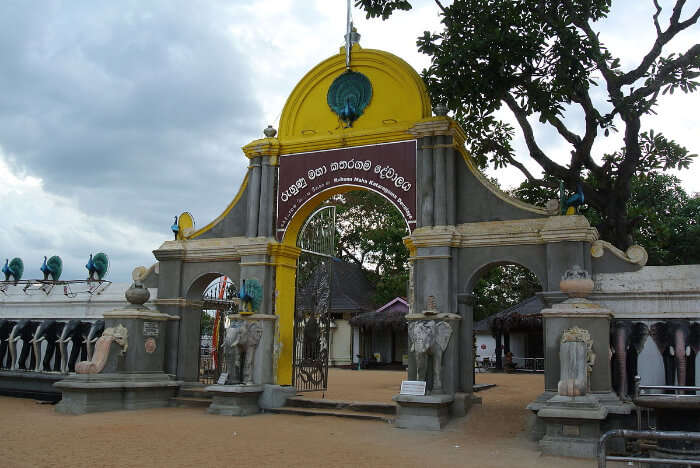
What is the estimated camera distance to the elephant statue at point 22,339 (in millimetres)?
14906

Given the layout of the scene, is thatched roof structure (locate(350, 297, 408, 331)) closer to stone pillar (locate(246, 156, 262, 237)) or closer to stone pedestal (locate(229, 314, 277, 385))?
stone pillar (locate(246, 156, 262, 237))

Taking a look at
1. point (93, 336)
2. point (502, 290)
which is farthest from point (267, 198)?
point (502, 290)

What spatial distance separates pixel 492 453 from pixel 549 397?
72.7 inches

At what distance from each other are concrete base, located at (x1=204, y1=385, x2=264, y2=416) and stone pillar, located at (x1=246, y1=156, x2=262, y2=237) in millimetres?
3152

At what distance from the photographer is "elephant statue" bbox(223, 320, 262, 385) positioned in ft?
40.0

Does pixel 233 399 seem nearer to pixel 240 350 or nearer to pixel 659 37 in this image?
pixel 240 350

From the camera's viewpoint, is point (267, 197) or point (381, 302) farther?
point (381, 302)

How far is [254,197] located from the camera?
13.6 meters

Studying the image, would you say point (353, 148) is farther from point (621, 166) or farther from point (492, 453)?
point (492, 453)

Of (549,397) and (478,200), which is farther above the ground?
(478,200)

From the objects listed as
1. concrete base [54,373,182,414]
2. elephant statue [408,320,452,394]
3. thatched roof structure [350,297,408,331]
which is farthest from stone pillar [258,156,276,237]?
thatched roof structure [350,297,408,331]

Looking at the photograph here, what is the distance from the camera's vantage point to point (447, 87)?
12.0m

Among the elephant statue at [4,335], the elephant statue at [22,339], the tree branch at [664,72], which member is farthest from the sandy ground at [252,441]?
the tree branch at [664,72]

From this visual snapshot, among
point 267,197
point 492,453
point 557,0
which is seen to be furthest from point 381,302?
point 492,453
